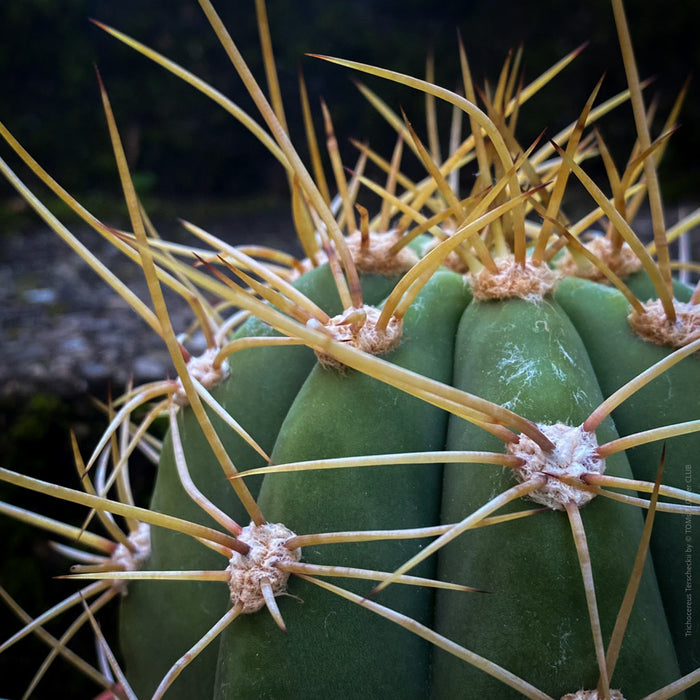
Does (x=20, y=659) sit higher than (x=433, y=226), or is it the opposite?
(x=433, y=226)

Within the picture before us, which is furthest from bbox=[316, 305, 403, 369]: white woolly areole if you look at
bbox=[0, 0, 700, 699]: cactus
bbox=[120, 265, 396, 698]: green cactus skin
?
bbox=[120, 265, 396, 698]: green cactus skin

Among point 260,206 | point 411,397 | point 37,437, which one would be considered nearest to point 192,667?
point 411,397

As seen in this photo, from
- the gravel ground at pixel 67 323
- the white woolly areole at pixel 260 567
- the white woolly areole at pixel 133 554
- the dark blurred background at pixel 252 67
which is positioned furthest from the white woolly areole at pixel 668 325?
the dark blurred background at pixel 252 67

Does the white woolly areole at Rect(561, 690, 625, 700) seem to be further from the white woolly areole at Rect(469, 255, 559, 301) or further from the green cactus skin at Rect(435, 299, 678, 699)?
the white woolly areole at Rect(469, 255, 559, 301)

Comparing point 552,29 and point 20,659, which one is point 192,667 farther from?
point 552,29

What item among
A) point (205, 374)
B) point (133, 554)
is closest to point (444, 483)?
point (205, 374)

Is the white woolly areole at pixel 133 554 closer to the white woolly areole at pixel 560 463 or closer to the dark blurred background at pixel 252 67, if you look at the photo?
the white woolly areole at pixel 560 463
